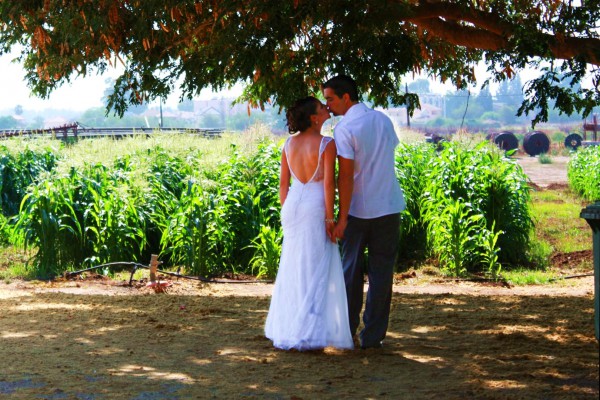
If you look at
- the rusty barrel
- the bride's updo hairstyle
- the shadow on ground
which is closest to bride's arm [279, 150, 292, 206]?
the bride's updo hairstyle

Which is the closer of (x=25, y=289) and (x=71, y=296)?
(x=71, y=296)

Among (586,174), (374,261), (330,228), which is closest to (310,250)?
(330,228)

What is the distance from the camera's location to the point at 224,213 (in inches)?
450

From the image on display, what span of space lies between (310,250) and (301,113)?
0.91 m

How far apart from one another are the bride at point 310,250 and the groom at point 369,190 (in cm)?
12

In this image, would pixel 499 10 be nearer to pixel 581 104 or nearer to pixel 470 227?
pixel 581 104

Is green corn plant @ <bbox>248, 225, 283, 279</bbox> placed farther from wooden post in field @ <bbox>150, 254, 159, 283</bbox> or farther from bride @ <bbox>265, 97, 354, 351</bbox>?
bride @ <bbox>265, 97, 354, 351</bbox>

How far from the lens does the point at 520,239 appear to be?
1244 centimetres

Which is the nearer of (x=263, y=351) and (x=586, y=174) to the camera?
(x=263, y=351)

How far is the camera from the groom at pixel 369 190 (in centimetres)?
603

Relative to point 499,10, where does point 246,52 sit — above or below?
below

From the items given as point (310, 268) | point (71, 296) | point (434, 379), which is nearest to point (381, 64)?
point (310, 268)

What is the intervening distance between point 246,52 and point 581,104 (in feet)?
9.84

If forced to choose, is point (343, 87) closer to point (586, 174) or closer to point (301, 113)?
point (301, 113)
